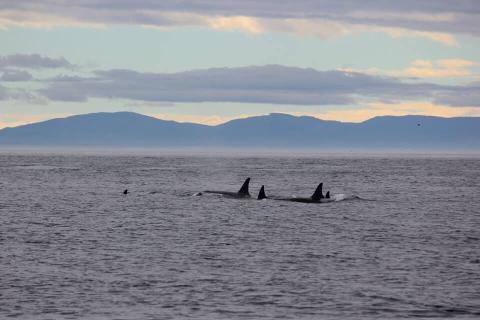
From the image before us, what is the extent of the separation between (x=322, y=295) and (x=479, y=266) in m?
8.12

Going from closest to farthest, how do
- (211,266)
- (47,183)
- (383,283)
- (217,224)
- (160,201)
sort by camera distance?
(383,283) < (211,266) < (217,224) < (160,201) < (47,183)

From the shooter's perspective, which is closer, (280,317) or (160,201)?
(280,317)

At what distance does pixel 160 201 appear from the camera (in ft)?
228

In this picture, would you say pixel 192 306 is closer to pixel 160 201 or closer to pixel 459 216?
pixel 459 216

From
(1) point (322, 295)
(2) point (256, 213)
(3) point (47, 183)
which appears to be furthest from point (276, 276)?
(3) point (47, 183)

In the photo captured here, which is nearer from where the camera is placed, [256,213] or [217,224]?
[217,224]

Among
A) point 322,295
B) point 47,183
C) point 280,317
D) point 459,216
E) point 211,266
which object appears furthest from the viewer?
point 47,183

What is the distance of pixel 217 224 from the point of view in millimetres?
50156

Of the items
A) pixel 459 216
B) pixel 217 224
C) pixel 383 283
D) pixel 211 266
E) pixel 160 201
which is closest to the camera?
pixel 383 283

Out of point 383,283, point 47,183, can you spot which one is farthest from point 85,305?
point 47,183

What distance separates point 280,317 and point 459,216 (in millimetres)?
33458

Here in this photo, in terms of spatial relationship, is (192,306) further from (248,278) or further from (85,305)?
(248,278)

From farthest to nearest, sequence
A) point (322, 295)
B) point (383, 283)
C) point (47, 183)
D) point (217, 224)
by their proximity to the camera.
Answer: point (47, 183) → point (217, 224) → point (383, 283) → point (322, 295)

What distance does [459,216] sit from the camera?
57125mm
